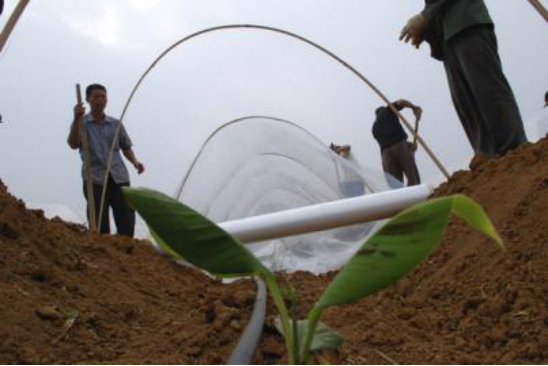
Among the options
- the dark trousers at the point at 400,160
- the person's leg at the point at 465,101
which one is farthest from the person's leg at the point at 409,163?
the person's leg at the point at 465,101

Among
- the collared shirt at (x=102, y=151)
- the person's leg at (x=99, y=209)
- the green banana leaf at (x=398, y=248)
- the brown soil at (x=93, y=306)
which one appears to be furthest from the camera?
the collared shirt at (x=102, y=151)

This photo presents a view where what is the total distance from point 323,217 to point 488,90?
85 centimetres

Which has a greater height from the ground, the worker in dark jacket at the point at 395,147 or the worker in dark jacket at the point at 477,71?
the worker in dark jacket at the point at 395,147

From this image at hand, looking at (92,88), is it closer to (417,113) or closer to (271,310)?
(417,113)

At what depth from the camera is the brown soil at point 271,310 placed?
2.50 ft

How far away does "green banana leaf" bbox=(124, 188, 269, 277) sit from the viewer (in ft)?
2.02

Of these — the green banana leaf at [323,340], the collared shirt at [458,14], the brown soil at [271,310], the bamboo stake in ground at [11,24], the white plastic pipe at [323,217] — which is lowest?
the green banana leaf at [323,340]

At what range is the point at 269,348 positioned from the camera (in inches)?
28.7

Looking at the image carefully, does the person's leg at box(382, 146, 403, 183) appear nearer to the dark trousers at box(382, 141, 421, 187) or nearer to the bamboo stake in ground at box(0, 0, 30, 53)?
the dark trousers at box(382, 141, 421, 187)

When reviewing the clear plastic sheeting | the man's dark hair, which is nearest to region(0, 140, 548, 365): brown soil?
the clear plastic sheeting

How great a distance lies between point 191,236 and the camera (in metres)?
0.63

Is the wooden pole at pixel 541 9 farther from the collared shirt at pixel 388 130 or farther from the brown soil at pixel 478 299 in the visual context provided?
the collared shirt at pixel 388 130

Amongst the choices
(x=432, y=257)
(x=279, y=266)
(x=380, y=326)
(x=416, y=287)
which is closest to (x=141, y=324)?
(x=380, y=326)

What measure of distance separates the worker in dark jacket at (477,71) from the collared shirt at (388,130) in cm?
167
